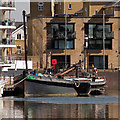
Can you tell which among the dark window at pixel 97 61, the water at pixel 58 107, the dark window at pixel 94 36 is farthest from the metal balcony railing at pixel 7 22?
the dark window at pixel 94 36

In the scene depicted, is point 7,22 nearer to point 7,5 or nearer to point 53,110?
point 7,5

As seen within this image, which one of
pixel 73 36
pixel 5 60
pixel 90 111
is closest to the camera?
pixel 90 111

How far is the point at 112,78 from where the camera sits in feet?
262

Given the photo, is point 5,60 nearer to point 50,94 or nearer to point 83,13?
point 50,94

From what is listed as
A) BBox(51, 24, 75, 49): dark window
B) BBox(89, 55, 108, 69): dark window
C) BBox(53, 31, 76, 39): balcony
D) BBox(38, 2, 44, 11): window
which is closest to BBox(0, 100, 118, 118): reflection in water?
BBox(53, 31, 76, 39): balcony

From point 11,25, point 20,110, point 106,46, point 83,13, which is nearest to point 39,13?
point 83,13

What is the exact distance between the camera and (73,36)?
95.2 meters

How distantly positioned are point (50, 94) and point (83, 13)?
4876cm

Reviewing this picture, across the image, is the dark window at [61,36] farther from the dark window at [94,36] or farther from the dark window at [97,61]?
the dark window at [97,61]

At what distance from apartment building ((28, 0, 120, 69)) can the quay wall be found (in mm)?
13232

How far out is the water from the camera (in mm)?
43469

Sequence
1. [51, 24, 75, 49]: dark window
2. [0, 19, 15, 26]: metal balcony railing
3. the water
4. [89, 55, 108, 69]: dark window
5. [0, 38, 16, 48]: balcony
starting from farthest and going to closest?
1. [89, 55, 108, 69]: dark window
2. [51, 24, 75, 49]: dark window
3. [0, 19, 15, 26]: metal balcony railing
4. [0, 38, 16, 48]: balcony
5. the water

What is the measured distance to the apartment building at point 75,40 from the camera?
95.0m

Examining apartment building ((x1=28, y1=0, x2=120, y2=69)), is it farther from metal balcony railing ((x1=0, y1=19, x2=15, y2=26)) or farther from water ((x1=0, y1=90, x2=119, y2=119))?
water ((x1=0, y1=90, x2=119, y2=119))
